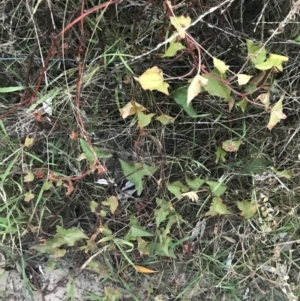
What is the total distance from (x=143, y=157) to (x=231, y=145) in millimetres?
225

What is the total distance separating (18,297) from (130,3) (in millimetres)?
836

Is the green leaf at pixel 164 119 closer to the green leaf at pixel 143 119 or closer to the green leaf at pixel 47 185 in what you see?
the green leaf at pixel 143 119

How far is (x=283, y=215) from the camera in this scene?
1.41 m

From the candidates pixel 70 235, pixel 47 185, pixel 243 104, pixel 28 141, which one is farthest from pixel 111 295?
pixel 243 104

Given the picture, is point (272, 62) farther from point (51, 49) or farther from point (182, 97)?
point (51, 49)

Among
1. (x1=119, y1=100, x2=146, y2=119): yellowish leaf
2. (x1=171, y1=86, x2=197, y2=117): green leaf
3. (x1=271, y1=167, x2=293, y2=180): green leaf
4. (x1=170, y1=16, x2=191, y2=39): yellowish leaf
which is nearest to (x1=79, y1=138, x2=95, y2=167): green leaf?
(x1=119, y1=100, x2=146, y2=119): yellowish leaf

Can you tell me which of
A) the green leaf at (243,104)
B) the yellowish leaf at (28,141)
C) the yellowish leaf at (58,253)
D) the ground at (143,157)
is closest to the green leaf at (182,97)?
the ground at (143,157)

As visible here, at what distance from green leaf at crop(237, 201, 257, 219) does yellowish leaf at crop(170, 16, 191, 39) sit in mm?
493

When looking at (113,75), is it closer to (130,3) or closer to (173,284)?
(130,3)

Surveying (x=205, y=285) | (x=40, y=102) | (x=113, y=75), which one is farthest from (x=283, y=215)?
(x=40, y=102)

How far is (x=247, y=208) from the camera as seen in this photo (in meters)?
1.37

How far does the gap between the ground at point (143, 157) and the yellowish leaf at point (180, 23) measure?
100 millimetres

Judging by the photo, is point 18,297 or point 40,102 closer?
point 40,102

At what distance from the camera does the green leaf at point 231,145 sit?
1.33 m
